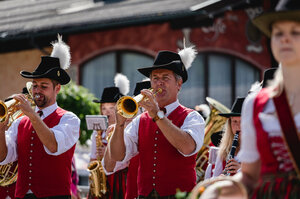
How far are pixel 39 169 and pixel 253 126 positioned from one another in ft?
10.2

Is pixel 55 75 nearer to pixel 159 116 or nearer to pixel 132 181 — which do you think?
pixel 132 181

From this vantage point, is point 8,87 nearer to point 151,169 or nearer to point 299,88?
point 151,169

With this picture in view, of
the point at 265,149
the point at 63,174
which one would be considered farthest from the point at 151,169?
the point at 265,149

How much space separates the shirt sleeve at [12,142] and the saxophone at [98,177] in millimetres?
2024

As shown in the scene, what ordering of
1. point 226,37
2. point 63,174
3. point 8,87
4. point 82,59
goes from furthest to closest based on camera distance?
point 8,87, point 82,59, point 226,37, point 63,174

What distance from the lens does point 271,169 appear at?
2.78m

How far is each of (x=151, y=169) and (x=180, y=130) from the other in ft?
1.49

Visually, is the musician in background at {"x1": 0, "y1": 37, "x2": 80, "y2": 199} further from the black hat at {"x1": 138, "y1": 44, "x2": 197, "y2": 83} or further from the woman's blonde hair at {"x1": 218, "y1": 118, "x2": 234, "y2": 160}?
the woman's blonde hair at {"x1": 218, "y1": 118, "x2": 234, "y2": 160}

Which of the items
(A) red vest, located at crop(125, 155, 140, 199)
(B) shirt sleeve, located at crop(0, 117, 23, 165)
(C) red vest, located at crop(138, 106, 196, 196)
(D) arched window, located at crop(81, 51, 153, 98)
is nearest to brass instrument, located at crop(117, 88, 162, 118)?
(C) red vest, located at crop(138, 106, 196, 196)

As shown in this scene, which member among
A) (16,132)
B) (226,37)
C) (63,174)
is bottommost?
(63,174)

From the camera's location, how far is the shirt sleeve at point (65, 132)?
543cm

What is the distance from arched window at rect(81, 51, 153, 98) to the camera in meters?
13.9

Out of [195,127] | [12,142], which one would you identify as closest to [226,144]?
[195,127]

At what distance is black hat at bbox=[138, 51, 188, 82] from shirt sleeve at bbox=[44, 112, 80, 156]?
0.92 m
